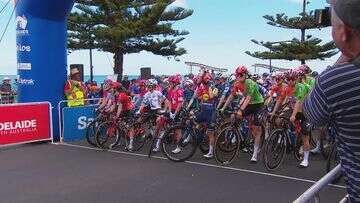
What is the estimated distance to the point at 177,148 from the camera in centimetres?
1038

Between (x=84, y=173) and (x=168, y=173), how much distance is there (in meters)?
1.51

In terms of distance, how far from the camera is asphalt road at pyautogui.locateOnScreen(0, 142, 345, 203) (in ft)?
24.1

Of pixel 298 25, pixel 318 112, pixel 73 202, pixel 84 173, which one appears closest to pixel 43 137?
pixel 84 173

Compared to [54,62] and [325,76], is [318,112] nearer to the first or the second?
[325,76]

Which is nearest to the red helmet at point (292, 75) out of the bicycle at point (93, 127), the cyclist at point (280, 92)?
the cyclist at point (280, 92)

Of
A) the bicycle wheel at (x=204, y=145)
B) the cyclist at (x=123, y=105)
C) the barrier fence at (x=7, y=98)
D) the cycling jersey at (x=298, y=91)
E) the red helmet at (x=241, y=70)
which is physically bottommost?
the bicycle wheel at (x=204, y=145)

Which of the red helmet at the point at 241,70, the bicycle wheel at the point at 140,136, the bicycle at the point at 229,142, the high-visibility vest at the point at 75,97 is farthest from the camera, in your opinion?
the high-visibility vest at the point at 75,97

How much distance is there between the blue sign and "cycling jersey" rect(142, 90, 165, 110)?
7.32 ft

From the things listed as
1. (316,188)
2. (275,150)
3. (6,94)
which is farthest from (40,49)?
(316,188)

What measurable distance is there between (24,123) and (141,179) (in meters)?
5.25

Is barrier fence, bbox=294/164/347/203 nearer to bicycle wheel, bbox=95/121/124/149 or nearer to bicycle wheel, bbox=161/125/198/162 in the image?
bicycle wheel, bbox=161/125/198/162

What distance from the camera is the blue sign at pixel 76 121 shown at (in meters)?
13.5

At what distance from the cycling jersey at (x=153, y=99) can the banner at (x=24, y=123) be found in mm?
2644

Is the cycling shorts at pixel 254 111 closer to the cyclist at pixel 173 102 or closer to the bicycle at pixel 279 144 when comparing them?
the bicycle at pixel 279 144
